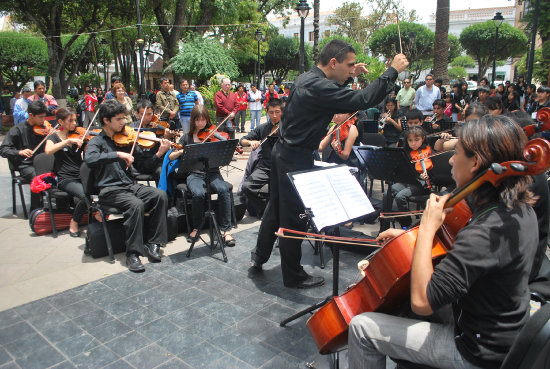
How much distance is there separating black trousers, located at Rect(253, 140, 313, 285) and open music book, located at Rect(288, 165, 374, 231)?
536 millimetres

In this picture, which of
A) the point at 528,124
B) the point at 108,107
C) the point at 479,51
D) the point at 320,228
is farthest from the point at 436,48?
the point at 479,51

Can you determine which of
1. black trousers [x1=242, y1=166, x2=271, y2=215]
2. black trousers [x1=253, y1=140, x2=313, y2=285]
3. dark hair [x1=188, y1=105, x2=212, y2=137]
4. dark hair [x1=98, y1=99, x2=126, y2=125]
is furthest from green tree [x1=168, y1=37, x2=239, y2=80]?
black trousers [x1=253, y1=140, x2=313, y2=285]

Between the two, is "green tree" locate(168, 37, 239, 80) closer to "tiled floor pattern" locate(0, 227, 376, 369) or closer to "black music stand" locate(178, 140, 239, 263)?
"black music stand" locate(178, 140, 239, 263)

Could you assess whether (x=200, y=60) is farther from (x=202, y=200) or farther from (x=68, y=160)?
(x=202, y=200)

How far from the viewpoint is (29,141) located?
238 inches

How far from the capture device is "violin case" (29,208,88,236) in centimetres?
546

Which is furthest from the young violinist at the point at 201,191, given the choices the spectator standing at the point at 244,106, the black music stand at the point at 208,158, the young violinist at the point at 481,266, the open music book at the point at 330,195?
the spectator standing at the point at 244,106

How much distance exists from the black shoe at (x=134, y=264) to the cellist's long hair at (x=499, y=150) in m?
3.50

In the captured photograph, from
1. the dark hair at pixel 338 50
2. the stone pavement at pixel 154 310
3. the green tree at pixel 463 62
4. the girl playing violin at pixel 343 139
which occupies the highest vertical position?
the green tree at pixel 463 62

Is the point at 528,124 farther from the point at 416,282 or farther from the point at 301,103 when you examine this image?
the point at 416,282

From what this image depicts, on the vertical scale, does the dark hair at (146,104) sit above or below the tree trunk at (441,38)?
below

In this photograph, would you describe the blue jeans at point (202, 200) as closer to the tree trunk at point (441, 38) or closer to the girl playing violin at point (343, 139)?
the girl playing violin at point (343, 139)

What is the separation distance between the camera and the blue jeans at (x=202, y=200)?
510 centimetres

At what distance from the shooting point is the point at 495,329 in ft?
5.36
